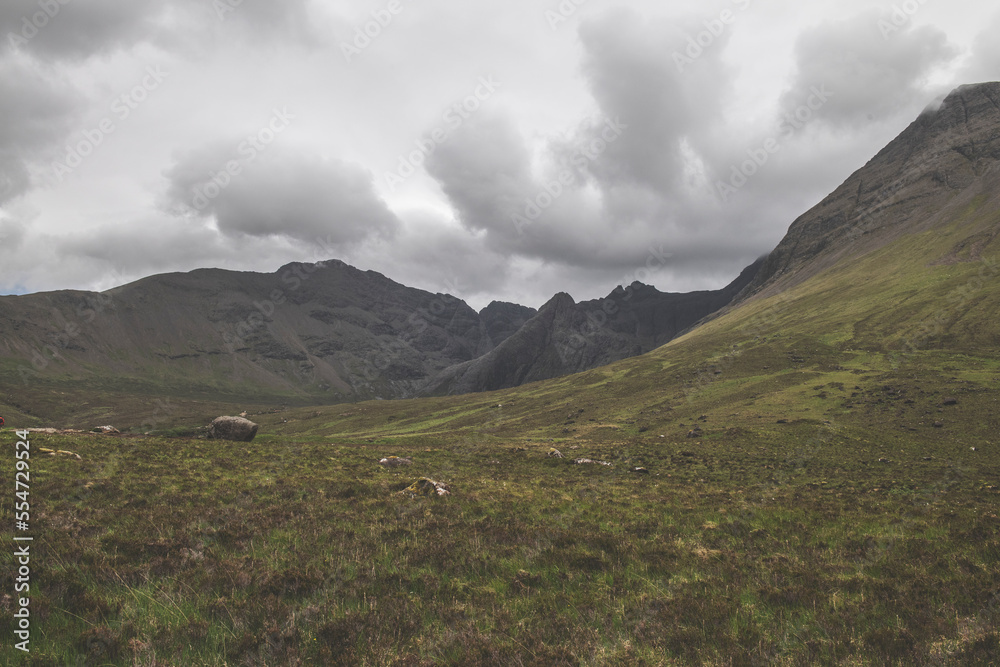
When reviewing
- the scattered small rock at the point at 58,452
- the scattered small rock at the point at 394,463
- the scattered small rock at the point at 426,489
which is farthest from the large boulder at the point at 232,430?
the scattered small rock at the point at 426,489

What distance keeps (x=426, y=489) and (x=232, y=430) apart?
112 feet

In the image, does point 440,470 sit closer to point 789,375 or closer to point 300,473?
point 300,473

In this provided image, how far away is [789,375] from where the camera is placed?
273ft

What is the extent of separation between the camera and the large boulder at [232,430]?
43.2 meters

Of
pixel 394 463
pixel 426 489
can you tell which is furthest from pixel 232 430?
pixel 426 489

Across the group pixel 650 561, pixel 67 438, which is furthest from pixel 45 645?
pixel 67 438

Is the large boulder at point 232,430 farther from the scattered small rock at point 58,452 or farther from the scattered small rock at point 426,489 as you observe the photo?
the scattered small rock at point 426,489

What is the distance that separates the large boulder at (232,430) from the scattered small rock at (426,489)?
3226cm

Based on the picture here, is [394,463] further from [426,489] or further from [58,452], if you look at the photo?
[58,452]

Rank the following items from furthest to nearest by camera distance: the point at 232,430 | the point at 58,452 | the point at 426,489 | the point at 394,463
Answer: the point at 232,430 → the point at 394,463 → the point at 58,452 → the point at 426,489

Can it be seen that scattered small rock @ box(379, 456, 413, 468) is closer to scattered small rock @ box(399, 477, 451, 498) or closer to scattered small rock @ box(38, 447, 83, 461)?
scattered small rock @ box(399, 477, 451, 498)

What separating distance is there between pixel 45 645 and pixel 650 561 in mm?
11165

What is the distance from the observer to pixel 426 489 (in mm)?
19078

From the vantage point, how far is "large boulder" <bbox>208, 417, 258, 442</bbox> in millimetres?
43156
